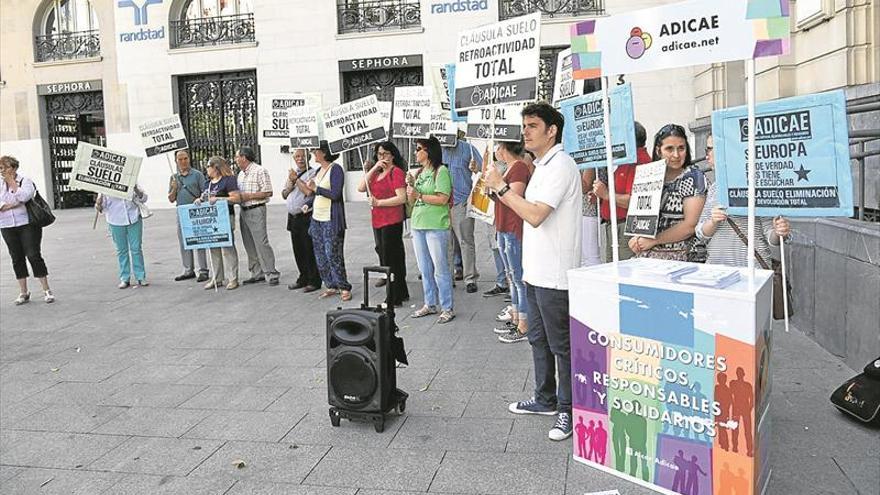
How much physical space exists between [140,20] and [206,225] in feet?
57.2

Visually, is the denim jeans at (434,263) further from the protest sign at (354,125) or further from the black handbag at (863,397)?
the black handbag at (863,397)

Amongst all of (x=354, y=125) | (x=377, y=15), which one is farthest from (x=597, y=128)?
(x=377, y=15)

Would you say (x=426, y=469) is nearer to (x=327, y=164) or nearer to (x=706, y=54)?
(x=706, y=54)

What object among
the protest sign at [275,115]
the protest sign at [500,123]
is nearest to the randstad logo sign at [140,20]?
the protest sign at [275,115]

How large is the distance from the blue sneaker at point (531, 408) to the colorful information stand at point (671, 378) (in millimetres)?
719

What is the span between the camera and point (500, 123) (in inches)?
294

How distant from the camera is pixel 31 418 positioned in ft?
18.7

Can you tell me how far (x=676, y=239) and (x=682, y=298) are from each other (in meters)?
1.73

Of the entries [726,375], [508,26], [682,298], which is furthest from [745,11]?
[508,26]

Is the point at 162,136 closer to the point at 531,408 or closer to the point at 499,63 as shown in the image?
the point at 499,63

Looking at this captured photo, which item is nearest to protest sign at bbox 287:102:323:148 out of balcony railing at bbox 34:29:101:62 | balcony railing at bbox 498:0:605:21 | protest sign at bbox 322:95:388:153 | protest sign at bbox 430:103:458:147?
protest sign at bbox 322:95:388:153

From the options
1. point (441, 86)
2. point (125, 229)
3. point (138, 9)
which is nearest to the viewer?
point (441, 86)

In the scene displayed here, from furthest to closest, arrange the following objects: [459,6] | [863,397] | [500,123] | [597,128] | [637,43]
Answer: [459,6]
[500,123]
[597,128]
[863,397]
[637,43]

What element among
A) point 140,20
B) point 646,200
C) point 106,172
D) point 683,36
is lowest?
point 646,200
